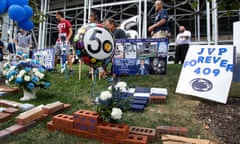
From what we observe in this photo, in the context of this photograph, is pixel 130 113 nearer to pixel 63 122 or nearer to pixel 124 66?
pixel 63 122

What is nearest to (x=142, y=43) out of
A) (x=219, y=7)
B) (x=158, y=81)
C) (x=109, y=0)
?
(x=158, y=81)

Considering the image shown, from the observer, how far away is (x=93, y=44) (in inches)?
115

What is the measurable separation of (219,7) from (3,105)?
4.30 metres

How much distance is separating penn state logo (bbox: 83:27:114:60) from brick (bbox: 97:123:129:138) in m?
1.08

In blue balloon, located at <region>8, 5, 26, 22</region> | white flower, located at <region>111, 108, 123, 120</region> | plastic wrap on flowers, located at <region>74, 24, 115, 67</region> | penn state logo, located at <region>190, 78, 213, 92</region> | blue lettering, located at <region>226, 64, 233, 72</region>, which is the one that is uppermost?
blue balloon, located at <region>8, 5, 26, 22</region>

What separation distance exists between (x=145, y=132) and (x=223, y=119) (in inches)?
44.7

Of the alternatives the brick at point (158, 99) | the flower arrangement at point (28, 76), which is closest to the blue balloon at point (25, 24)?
the flower arrangement at point (28, 76)

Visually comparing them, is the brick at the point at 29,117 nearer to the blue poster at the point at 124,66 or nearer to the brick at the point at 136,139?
the brick at the point at 136,139

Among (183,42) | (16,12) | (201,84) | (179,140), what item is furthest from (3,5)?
(183,42)

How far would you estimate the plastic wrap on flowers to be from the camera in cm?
293

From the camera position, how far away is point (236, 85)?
4188 mm

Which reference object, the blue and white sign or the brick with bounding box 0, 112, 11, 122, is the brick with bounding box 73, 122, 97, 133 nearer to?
the brick with bounding box 0, 112, 11, 122

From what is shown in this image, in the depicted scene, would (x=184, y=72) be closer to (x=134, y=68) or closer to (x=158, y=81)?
(x=158, y=81)

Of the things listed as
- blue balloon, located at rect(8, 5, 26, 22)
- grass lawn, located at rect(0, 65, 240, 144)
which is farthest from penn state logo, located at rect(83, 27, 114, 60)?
blue balloon, located at rect(8, 5, 26, 22)
